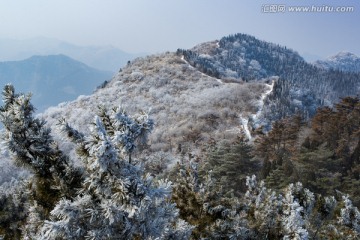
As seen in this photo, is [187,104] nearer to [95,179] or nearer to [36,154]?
[36,154]

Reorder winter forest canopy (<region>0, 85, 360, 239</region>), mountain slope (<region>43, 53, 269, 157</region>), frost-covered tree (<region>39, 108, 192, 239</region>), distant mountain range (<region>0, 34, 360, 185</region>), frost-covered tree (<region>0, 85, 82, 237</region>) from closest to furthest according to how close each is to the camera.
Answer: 1. frost-covered tree (<region>39, 108, 192, 239</region>)
2. winter forest canopy (<region>0, 85, 360, 239</region>)
3. frost-covered tree (<region>0, 85, 82, 237</region>)
4. distant mountain range (<region>0, 34, 360, 185</region>)
5. mountain slope (<region>43, 53, 269, 157</region>)

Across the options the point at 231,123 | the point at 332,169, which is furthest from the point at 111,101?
the point at 332,169

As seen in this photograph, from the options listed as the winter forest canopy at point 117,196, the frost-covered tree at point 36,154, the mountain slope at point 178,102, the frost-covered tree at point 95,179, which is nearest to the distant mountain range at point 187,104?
the mountain slope at point 178,102

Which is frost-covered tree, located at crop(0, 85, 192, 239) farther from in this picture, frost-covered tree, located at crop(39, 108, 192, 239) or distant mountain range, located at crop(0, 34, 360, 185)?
distant mountain range, located at crop(0, 34, 360, 185)

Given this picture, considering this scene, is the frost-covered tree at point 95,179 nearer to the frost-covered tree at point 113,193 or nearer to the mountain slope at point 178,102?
the frost-covered tree at point 113,193

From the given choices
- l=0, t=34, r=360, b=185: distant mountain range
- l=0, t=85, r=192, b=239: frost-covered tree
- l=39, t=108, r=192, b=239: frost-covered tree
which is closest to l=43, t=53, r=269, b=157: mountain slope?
l=0, t=34, r=360, b=185: distant mountain range

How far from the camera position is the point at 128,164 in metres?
6.88

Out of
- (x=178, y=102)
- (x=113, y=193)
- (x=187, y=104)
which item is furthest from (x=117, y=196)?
(x=178, y=102)

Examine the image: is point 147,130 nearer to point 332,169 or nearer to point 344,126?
point 332,169

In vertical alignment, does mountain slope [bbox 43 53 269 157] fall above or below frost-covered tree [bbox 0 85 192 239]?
below

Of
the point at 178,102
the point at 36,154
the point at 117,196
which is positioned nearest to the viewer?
the point at 117,196

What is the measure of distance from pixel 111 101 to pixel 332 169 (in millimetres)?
74590

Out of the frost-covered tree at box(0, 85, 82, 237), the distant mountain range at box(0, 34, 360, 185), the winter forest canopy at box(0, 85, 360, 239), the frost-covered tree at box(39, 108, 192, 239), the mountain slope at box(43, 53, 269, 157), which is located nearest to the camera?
the frost-covered tree at box(39, 108, 192, 239)

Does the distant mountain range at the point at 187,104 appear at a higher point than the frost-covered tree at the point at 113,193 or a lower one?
lower
